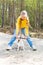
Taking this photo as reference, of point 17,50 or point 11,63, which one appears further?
point 17,50

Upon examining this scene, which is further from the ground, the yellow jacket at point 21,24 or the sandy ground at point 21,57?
the yellow jacket at point 21,24

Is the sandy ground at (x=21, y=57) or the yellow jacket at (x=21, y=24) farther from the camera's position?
the yellow jacket at (x=21, y=24)

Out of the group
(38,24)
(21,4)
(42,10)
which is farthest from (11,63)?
(42,10)

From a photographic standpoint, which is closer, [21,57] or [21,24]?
[21,57]

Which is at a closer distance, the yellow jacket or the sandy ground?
the sandy ground

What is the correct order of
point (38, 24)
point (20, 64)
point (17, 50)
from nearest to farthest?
point (20, 64)
point (17, 50)
point (38, 24)

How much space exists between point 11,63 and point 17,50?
195 cm

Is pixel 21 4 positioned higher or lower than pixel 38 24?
higher

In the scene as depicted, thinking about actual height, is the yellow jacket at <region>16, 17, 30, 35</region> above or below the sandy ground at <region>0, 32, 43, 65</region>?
above

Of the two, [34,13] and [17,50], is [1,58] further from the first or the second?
[34,13]

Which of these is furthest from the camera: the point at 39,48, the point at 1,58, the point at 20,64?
the point at 39,48

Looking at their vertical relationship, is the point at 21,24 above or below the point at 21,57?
above

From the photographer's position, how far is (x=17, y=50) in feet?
28.1

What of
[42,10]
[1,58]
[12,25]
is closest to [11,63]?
[1,58]
